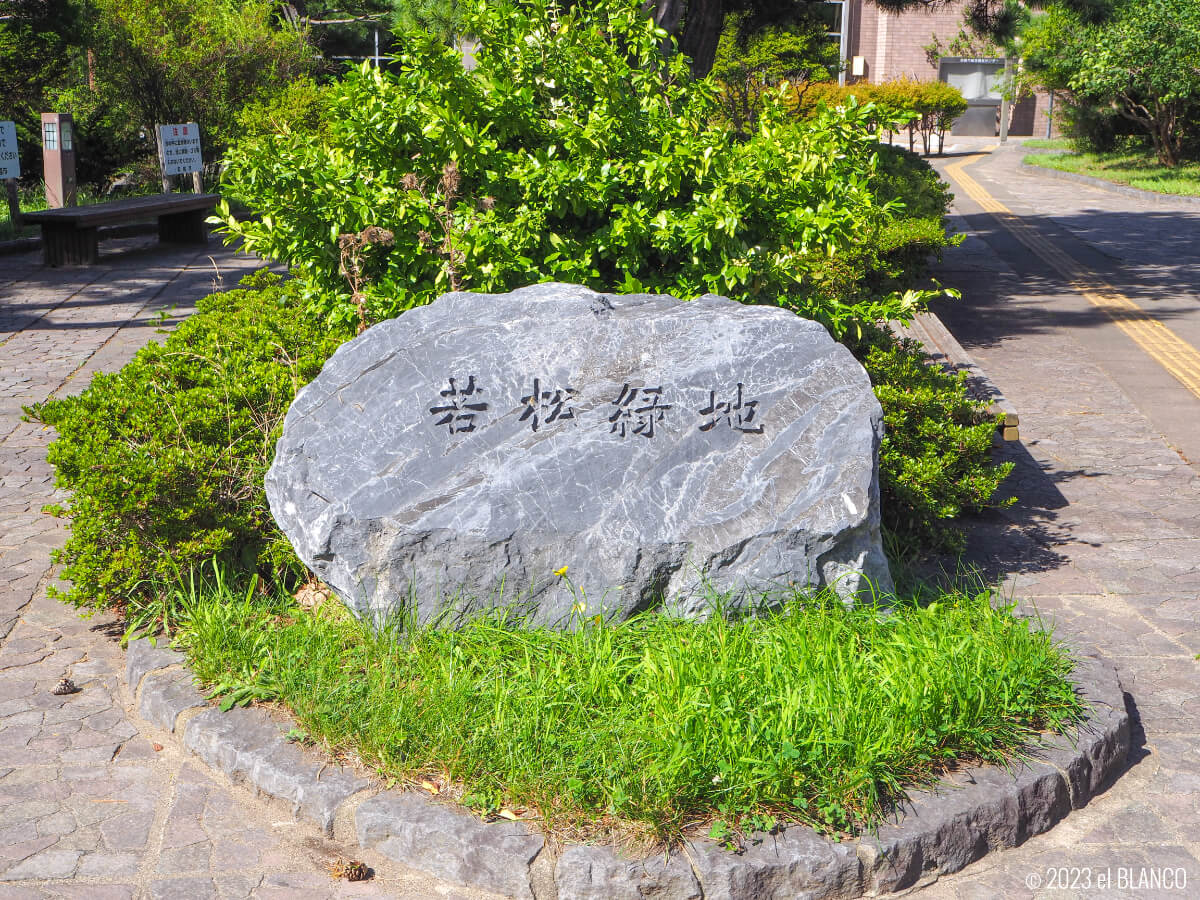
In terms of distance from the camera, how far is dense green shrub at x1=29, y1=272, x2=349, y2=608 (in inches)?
175

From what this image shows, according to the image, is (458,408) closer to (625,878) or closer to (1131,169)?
(625,878)

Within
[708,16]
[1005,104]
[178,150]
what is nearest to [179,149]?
[178,150]

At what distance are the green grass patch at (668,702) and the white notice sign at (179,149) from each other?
14456 millimetres

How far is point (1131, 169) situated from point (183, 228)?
19954mm

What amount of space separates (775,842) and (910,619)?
1.22m

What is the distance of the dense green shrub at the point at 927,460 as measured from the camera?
507 centimetres

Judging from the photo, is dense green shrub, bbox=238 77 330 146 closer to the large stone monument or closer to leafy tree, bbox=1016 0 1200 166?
leafy tree, bbox=1016 0 1200 166

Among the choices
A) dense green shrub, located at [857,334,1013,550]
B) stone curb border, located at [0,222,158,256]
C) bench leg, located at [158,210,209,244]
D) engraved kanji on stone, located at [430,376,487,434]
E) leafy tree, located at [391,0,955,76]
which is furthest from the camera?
bench leg, located at [158,210,209,244]

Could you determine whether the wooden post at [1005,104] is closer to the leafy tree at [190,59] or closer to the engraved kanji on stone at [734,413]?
the leafy tree at [190,59]

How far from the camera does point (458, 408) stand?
13.7 ft

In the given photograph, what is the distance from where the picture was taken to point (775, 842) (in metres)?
3.20

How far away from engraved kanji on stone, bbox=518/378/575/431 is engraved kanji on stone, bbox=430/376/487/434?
17cm

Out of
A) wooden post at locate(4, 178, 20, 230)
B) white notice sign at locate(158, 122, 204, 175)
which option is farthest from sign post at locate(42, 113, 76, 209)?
white notice sign at locate(158, 122, 204, 175)

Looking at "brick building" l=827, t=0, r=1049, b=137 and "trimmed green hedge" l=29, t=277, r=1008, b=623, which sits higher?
"brick building" l=827, t=0, r=1049, b=137
